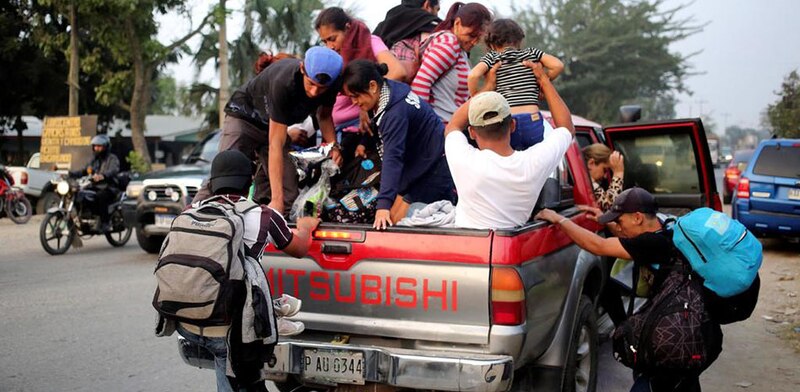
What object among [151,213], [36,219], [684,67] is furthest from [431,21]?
[684,67]

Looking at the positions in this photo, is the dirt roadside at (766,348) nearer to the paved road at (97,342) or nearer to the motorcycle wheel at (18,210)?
the paved road at (97,342)

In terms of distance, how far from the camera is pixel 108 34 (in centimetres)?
2253

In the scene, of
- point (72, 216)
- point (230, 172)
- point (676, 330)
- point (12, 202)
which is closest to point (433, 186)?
point (230, 172)

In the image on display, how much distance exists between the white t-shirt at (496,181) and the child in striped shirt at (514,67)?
2.81ft

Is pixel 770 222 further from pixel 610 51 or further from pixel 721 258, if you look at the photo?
pixel 610 51

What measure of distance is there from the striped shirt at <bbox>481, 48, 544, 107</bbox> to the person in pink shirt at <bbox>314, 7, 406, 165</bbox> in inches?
26.7

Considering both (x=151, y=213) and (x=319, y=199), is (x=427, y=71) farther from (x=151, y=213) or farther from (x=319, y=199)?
(x=151, y=213)

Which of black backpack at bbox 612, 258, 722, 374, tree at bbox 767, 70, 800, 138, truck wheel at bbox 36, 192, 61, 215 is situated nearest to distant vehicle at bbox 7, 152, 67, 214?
truck wheel at bbox 36, 192, 61, 215

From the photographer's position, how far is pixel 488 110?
12.1ft

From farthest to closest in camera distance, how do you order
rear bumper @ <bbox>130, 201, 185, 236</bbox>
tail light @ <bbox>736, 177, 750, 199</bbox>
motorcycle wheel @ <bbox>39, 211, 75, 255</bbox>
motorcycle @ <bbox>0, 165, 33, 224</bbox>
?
1. motorcycle @ <bbox>0, 165, 33, 224</bbox>
2. tail light @ <bbox>736, 177, 750, 199</bbox>
3. motorcycle wheel @ <bbox>39, 211, 75, 255</bbox>
4. rear bumper @ <bbox>130, 201, 185, 236</bbox>

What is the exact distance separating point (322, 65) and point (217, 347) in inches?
64.6

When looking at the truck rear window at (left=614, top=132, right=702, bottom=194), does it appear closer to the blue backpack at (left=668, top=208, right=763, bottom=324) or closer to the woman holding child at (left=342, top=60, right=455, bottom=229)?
the woman holding child at (left=342, top=60, right=455, bottom=229)

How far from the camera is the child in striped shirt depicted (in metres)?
4.68

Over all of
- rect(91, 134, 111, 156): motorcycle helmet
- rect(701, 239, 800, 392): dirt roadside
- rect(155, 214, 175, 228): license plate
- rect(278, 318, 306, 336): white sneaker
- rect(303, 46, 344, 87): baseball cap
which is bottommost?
rect(701, 239, 800, 392): dirt roadside
